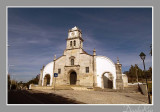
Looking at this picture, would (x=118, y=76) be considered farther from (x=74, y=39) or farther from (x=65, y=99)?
(x=65, y=99)

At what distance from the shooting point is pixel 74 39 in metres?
29.5

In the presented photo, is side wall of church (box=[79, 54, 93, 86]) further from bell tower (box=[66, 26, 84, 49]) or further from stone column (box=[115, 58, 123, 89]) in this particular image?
stone column (box=[115, 58, 123, 89])

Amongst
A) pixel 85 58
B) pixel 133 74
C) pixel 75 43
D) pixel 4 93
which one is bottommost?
pixel 133 74

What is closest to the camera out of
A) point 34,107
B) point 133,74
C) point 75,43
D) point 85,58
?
point 34,107

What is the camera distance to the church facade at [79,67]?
2414cm

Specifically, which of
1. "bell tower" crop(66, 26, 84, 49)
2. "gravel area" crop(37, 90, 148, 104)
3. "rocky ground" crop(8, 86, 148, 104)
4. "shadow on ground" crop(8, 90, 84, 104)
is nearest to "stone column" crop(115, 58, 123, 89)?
"gravel area" crop(37, 90, 148, 104)

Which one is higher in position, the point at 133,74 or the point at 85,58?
the point at 85,58

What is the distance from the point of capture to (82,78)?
26188mm

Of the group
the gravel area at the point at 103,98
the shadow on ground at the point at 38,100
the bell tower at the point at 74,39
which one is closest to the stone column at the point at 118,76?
the gravel area at the point at 103,98

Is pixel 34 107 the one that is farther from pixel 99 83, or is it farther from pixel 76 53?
pixel 76 53

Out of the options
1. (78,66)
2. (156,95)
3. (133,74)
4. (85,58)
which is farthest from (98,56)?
(133,74)

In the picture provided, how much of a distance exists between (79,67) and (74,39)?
7158 mm

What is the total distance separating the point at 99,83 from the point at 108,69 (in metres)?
3.42

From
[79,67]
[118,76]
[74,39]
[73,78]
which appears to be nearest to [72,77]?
[73,78]
